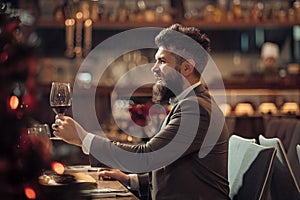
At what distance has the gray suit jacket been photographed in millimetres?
2234

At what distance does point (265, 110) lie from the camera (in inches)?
242

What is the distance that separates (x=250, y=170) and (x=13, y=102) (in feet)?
4.74

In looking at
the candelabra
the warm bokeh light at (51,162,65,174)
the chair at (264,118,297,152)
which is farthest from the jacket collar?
the candelabra

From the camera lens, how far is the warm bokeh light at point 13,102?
1018mm

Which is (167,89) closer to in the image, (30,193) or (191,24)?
(30,193)

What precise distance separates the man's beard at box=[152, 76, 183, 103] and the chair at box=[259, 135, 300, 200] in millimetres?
453

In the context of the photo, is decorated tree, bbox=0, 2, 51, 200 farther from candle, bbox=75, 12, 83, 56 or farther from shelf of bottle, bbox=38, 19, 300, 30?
shelf of bottle, bbox=38, 19, 300, 30

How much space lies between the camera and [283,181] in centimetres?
246

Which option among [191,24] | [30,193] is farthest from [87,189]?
[191,24]

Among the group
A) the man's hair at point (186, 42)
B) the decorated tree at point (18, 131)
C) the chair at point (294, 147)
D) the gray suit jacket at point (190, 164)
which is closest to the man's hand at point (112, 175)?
the gray suit jacket at point (190, 164)

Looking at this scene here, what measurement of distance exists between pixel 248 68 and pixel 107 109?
1.84 m

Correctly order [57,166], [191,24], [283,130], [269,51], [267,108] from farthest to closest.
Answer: [269,51] → [191,24] → [267,108] → [283,130] → [57,166]

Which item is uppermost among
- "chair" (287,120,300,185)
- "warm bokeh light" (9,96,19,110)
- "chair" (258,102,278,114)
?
"warm bokeh light" (9,96,19,110)

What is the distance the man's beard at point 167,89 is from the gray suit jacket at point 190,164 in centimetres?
15
